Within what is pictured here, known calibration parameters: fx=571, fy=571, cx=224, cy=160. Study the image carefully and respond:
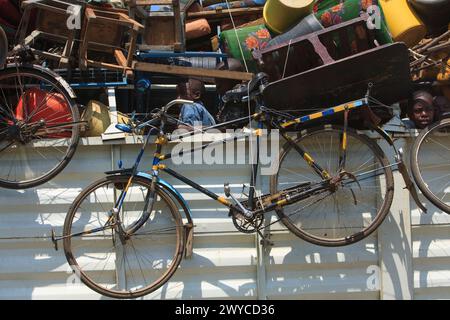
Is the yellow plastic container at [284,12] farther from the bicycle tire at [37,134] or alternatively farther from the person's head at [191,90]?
the bicycle tire at [37,134]

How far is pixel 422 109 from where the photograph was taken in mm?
4363

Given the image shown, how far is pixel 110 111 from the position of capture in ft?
14.8

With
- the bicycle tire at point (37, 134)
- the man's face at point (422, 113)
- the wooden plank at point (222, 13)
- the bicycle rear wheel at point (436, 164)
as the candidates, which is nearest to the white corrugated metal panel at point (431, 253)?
the bicycle rear wheel at point (436, 164)

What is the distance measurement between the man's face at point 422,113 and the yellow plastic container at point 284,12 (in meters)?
1.13

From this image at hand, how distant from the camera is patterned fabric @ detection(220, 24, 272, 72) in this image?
15.2ft

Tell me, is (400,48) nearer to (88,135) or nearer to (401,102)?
(401,102)

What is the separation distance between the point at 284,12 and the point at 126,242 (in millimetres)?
2169

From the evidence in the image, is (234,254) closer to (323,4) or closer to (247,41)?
(247,41)

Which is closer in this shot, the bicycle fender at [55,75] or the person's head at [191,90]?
the bicycle fender at [55,75]

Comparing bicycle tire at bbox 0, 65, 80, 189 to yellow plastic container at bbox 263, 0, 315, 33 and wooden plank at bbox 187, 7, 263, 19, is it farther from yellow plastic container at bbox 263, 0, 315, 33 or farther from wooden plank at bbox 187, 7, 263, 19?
yellow plastic container at bbox 263, 0, 315, 33

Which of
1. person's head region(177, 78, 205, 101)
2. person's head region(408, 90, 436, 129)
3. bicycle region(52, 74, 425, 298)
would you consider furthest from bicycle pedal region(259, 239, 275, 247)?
person's head region(408, 90, 436, 129)

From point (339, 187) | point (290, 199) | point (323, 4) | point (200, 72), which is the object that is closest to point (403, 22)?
point (323, 4)

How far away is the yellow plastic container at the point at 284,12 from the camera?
4.49m

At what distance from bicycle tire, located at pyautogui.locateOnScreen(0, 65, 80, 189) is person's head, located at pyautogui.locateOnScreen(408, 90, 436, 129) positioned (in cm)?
253
